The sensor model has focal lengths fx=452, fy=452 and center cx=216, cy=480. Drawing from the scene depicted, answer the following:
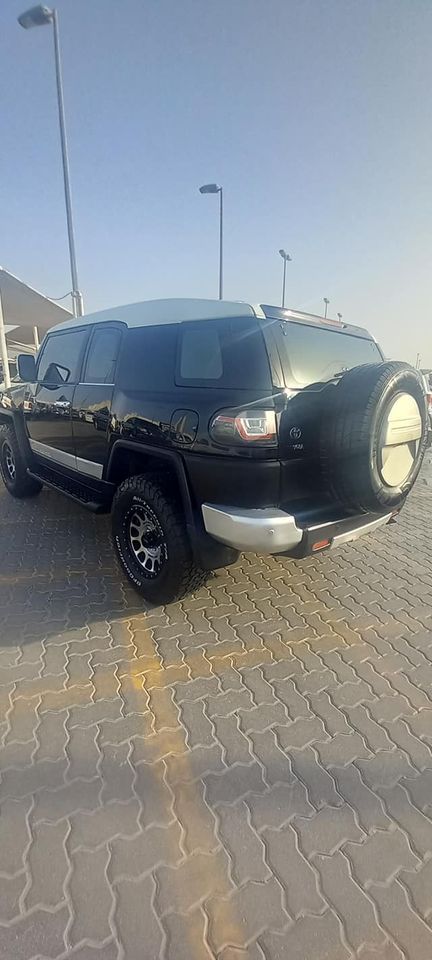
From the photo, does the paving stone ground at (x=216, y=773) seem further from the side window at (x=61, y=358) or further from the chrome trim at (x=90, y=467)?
the side window at (x=61, y=358)

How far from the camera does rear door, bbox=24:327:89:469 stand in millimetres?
4098

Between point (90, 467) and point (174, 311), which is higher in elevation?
point (174, 311)

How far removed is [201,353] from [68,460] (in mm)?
1941

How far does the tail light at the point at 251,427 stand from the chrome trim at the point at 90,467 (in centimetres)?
158

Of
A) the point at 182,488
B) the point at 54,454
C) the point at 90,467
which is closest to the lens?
the point at 182,488

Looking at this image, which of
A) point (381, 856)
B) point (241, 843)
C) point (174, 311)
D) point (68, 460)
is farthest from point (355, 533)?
point (68, 460)

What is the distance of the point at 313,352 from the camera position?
9.49 ft

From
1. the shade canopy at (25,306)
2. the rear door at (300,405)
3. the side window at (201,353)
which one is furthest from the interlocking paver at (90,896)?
the shade canopy at (25,306)

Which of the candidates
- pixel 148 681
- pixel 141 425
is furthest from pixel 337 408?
pixel 148 681

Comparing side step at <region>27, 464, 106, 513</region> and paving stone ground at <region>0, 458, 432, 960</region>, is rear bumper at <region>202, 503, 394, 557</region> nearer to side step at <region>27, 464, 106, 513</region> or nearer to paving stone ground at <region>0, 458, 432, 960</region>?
paving stone ground at <region>0, 458, 432, 960</region>

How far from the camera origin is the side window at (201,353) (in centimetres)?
271

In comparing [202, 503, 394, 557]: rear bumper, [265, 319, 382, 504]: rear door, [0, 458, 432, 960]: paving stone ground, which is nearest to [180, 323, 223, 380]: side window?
[265, 319, 382, 504]: rear door

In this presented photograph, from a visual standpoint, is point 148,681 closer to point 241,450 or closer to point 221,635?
point 221,635

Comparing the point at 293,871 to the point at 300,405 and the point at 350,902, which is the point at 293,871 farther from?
the point at 300,405
